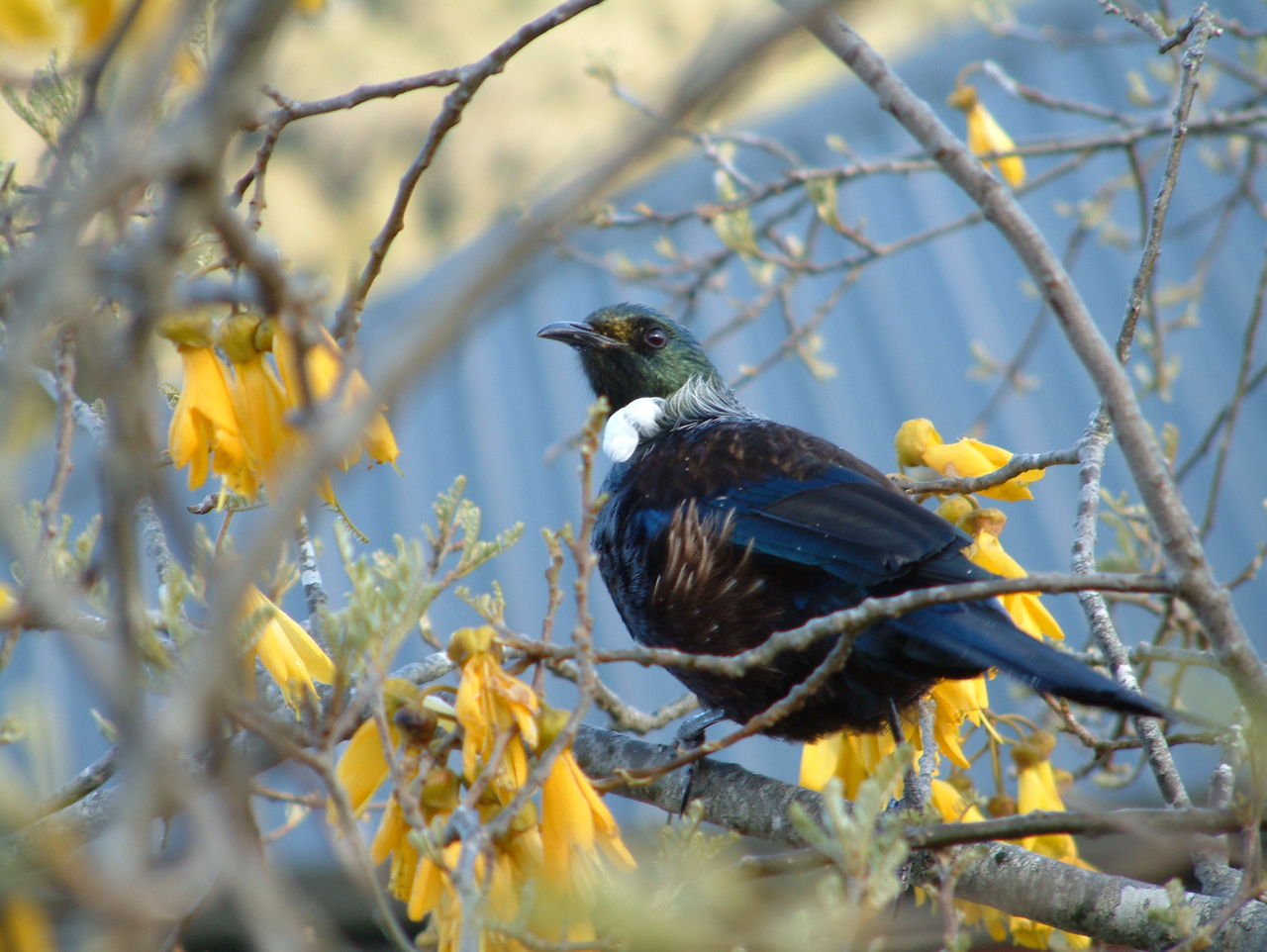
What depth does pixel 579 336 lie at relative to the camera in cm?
333

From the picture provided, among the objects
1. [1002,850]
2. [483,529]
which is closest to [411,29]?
[483,529]

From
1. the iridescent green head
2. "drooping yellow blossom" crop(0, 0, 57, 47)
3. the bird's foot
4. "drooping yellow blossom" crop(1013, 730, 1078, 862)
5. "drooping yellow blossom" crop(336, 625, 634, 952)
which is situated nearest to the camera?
"drooping yellow blossom" crop(0, 0, 57, 47)

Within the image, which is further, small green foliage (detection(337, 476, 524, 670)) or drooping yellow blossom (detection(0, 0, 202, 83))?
drooping yellow blossom (detection(0, 0, 202, 83))

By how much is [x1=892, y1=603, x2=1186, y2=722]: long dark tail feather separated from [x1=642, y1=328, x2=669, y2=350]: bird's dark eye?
153 centimetres

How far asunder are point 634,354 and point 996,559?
57.1 inches

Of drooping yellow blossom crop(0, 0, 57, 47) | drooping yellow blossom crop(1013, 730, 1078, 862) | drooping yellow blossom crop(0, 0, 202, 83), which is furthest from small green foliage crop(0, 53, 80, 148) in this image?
drooping yellow blossom crop(1013, 730, 1078, 862)

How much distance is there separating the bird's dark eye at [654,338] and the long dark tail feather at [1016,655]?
1532 mm

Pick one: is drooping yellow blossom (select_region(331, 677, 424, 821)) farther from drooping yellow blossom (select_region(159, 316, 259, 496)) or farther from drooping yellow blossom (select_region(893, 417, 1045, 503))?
drooping yellow blossom (select_region(893, 417, 1045, 503))

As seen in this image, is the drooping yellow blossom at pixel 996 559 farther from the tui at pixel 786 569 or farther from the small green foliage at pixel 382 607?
the small green foliage at pixel 382 607

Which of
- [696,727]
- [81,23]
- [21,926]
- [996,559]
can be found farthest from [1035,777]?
[81,23]

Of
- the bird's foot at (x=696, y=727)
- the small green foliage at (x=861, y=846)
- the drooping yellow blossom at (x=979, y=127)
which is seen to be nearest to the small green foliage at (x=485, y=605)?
the small green foliage at (x=861, y=846)

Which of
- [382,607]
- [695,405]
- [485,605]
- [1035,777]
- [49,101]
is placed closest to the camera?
[382,607]

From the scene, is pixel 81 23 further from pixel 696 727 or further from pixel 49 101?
pixel 696 727

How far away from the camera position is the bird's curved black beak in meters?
3.30
